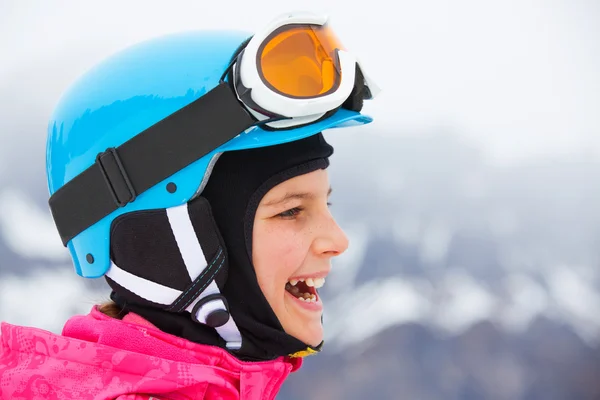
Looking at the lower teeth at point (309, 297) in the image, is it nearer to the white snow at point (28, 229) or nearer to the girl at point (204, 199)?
the girl at point (204, 199)

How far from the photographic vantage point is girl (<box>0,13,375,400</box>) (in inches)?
41.3

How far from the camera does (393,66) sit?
2396 millimetres

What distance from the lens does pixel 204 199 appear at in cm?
106


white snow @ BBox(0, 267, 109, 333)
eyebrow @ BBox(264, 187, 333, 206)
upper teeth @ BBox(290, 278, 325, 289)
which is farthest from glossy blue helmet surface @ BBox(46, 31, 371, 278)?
white snow @ BBox(0, 267, 109, 333)

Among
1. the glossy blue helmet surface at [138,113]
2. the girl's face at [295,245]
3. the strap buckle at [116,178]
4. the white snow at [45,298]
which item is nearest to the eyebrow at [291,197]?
the girl's face at [295,245]

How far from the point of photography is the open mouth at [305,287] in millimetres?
1161

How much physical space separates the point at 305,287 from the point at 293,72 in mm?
409

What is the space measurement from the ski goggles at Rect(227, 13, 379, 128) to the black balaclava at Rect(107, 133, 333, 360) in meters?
0.08

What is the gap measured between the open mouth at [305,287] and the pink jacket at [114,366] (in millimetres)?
158

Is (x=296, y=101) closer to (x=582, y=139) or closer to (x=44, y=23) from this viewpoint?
(x=44, y=23)

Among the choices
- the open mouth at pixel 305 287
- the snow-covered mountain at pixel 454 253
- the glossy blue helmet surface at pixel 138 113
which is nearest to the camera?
the glossy blue helmet surface at pixel 138 113

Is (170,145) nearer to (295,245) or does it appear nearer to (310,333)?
(295,245)

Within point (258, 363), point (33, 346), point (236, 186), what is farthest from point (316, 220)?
point (33, 346)

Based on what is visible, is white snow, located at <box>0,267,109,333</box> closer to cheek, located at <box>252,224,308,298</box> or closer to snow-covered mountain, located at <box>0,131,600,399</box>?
snow-covered mountain, located at <box>0,131,600,399</box>
